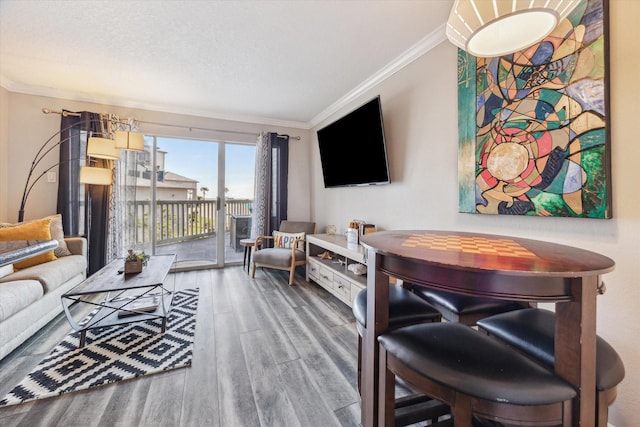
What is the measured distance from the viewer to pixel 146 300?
103 inches

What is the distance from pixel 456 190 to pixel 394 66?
4.68ft

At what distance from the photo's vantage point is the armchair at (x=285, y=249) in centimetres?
348

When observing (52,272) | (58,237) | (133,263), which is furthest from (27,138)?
(133,263)

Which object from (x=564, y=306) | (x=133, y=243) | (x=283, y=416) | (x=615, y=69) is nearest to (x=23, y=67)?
(x=133, y=243)

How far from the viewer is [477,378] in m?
0.76

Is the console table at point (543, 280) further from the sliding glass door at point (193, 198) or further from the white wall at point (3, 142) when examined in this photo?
the white wall at point (3, 142)

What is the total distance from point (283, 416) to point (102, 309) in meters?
2.13

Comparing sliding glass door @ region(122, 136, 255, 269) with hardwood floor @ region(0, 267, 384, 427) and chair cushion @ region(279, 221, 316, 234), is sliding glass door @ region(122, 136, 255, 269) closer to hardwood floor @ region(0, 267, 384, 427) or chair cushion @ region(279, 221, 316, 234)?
chair cushion @ region(279, 221, 316, 234)

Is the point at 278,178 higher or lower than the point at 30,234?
higher

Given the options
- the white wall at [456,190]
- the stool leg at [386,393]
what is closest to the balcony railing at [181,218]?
the white wall at [456,190]

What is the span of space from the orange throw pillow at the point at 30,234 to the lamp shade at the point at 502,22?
3599 millimetres

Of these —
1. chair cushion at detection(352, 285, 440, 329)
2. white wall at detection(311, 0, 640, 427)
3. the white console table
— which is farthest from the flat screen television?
chair cushion at detection(352, 285, 440, 329)

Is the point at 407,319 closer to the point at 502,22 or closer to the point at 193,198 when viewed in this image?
the point at 502,22

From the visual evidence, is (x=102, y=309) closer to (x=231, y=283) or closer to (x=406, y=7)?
(x=231, y=283)
